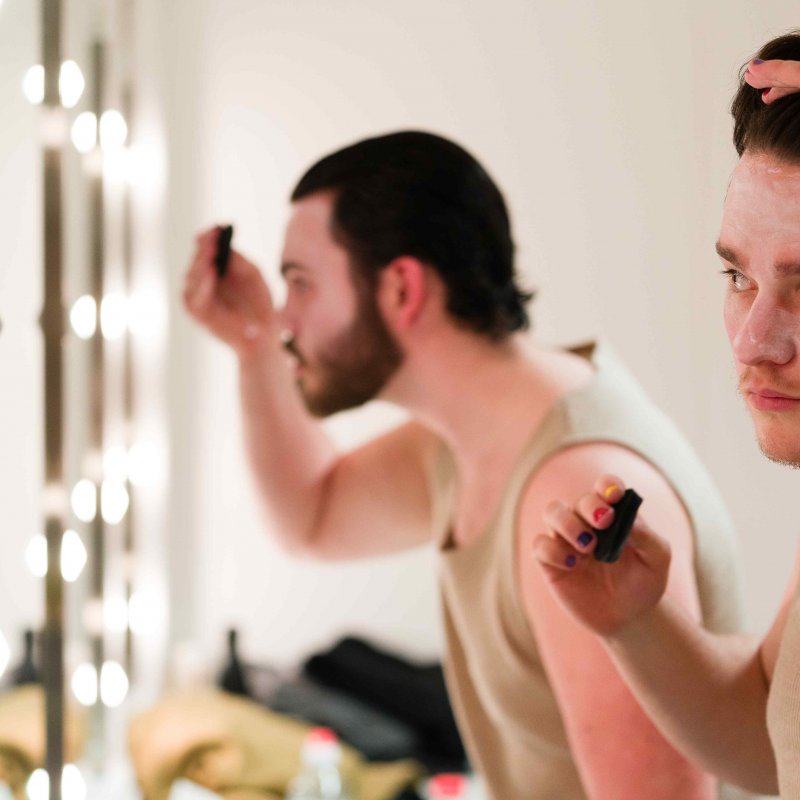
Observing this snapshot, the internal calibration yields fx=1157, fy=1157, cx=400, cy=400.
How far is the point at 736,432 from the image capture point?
1666 millimetres

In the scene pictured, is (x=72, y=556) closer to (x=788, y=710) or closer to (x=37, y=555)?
(x=37, y=555)

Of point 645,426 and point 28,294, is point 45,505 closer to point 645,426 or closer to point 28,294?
point 28,294

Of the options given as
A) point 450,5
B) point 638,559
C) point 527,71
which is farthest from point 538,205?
point 638,559

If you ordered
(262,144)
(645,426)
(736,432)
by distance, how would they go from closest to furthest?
(645,426) → (736,432) → (262,144)

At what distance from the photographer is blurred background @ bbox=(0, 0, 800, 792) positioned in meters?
1.68

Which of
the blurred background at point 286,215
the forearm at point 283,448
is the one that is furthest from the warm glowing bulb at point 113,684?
the forearm at point 283,448

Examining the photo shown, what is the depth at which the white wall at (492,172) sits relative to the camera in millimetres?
1681

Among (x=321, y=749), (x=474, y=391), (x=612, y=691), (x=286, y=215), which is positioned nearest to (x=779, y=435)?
(x=612, y=691)

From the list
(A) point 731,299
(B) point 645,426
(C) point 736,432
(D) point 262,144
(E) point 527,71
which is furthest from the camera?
(D) point 262,144

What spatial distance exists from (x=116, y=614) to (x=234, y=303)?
83 cm

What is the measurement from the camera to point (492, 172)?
1870 mm

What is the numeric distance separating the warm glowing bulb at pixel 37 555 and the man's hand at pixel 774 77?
0.92 meters

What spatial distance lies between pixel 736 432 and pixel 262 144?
3.11 feet

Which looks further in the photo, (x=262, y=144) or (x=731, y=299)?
(x=262, y=144)
